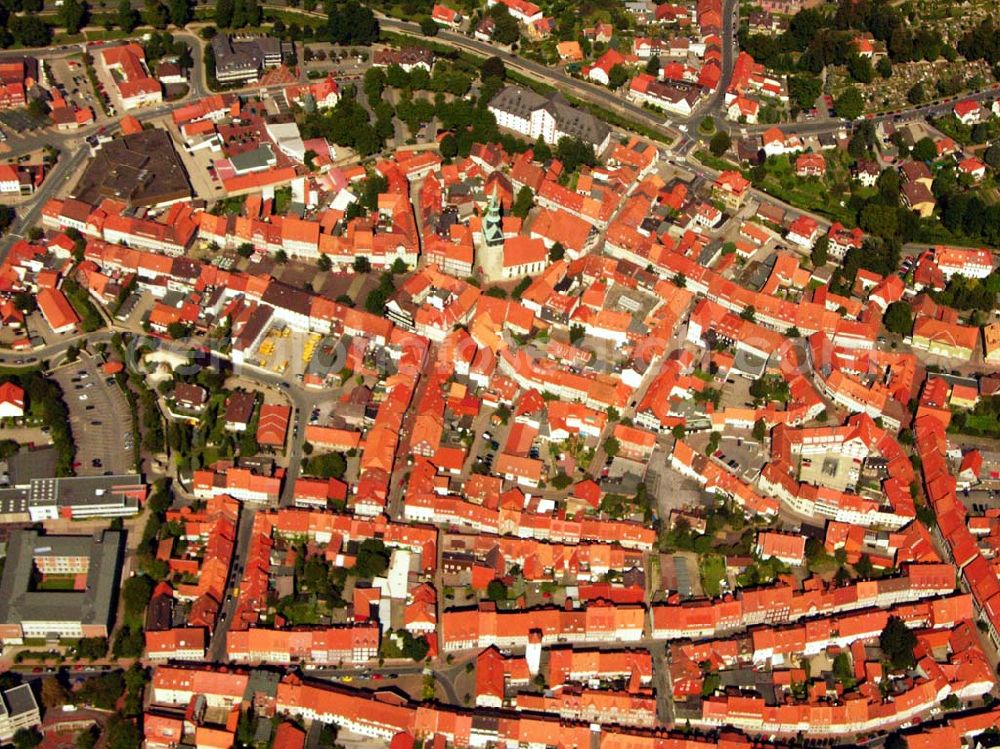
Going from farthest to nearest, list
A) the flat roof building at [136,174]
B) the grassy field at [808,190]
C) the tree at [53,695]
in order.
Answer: the grassy field at [808,190]
the flat roof building at [136,174]
the tree at [53,695]

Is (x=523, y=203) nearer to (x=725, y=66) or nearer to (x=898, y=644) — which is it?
(x=725, y=66)

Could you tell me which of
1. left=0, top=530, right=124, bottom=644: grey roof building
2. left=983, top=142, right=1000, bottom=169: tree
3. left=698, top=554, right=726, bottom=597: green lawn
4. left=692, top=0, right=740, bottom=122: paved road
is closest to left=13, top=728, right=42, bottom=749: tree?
left=0, top=530, right=124, bottom=644: grey roof building

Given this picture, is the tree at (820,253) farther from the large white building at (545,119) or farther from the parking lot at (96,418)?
the parking lot at (96,418)

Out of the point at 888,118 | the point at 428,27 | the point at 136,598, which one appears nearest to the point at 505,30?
the point at 428,27

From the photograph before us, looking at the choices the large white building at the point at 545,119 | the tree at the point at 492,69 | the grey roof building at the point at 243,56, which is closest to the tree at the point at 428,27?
the tree at the point at 492,69

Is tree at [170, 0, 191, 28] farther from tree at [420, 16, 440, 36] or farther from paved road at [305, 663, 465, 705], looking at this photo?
paved road at [305, 663, 465, 705]

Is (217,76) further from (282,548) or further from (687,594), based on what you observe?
(687,594)
